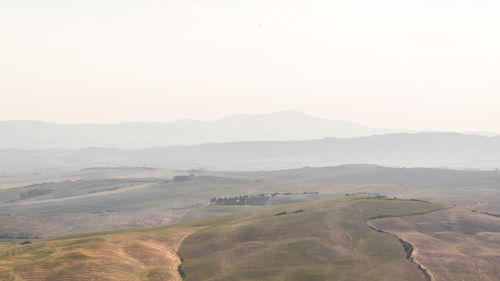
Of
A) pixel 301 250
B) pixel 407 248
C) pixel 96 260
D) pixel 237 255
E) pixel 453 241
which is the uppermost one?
pixel 453 241

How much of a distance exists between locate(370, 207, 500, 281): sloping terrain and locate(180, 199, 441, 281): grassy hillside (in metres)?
5.07

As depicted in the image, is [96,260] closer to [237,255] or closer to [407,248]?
[237,255]

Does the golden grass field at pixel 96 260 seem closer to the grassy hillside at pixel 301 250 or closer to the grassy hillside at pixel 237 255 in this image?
the grassy hillside at pixel 237 255

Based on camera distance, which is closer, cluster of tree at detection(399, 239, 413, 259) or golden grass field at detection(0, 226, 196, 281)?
golden grass field at detection(0, 226, 196, 281)

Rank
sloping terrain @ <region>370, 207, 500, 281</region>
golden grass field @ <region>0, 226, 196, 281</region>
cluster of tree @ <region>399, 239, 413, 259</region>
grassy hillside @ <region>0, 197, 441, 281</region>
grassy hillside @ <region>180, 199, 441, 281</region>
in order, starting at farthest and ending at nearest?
cluster of tree @ <region>399, 239, 413, 259</region> → sloping terrain @ <region>370, 207, 500, 281</region> → grassy hillside @ <region>180, 199, 441, 281</region> → grassy hillside @ <region>0, 197, 441, 281</region> → golden grass field @ <region>0, 226, 196, 281</region>

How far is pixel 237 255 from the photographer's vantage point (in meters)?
106

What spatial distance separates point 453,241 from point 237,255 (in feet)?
182

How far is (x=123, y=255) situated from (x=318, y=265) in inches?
1645

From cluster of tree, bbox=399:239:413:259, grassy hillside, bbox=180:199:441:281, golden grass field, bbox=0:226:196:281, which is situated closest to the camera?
golden grass field, bbox=0:226:196:281

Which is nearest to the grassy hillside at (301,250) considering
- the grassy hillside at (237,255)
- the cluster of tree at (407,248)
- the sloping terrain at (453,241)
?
the grassy hillside at (237,255)

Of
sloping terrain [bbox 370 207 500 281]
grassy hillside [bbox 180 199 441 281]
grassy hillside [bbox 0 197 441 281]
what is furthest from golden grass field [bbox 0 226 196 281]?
sloping terrain [bbox 370 207 500 281]

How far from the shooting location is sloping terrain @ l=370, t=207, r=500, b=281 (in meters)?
93.9

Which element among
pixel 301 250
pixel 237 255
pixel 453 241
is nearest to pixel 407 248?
pixel 453 241

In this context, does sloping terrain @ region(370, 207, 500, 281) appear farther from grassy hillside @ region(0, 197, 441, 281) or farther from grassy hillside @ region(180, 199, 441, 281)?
grassy hillside @ region(0, 197, 441, 281)
